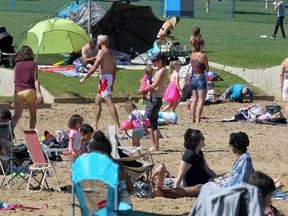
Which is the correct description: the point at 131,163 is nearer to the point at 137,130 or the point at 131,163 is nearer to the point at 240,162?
the point at 240,162

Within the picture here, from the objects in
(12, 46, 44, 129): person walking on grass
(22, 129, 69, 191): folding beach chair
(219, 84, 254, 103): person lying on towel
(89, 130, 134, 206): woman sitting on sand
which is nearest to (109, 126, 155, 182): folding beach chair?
(22, 129, 69, 191): folding beach chair

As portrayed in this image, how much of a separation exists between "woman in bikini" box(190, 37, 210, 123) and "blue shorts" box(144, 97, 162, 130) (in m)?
3.08

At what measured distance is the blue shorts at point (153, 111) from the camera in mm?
14938

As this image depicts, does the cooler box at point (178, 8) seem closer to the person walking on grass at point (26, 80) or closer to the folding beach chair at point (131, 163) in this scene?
the person walking on grass at point (26, 80)

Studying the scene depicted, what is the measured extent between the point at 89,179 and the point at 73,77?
15.2 metres

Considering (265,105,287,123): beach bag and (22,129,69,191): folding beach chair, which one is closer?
(22,129,69,191): folding beach chair

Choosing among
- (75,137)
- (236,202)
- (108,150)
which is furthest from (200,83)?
(236,202)

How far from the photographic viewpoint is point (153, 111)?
1502 centimetres

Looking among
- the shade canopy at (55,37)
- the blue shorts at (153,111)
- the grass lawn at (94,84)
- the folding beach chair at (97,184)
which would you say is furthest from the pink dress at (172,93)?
Answer: the folding beach chair at (97,184)

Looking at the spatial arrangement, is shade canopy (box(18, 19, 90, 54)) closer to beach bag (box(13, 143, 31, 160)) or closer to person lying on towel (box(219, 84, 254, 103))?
person lying on towel (box(219, 84, 254, 103))

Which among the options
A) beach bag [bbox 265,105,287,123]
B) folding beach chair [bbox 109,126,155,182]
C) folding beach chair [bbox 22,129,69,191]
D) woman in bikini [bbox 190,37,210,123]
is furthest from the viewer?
beach bag [bbox 265,105,287,123]

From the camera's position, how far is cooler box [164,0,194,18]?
4488 centimetres

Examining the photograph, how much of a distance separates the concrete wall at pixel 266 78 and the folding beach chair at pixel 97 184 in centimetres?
1484

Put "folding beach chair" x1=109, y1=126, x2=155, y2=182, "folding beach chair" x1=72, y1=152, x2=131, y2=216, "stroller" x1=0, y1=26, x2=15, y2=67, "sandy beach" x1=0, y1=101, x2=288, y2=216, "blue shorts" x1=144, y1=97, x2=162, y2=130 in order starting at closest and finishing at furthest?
"folding beach chair" x1=72, y1=152, x2=131, y2=216 < "sandy beach" x1=0, y1=101, x2=288, y2=216 < "folding beach chair" x1=109, y1=126, x2=155, y2=182 < "blue shorts" x1=144, y1=97, x2=162, y2=130 < "stroller" x1=0, y1=26, x2=15, y2=67
